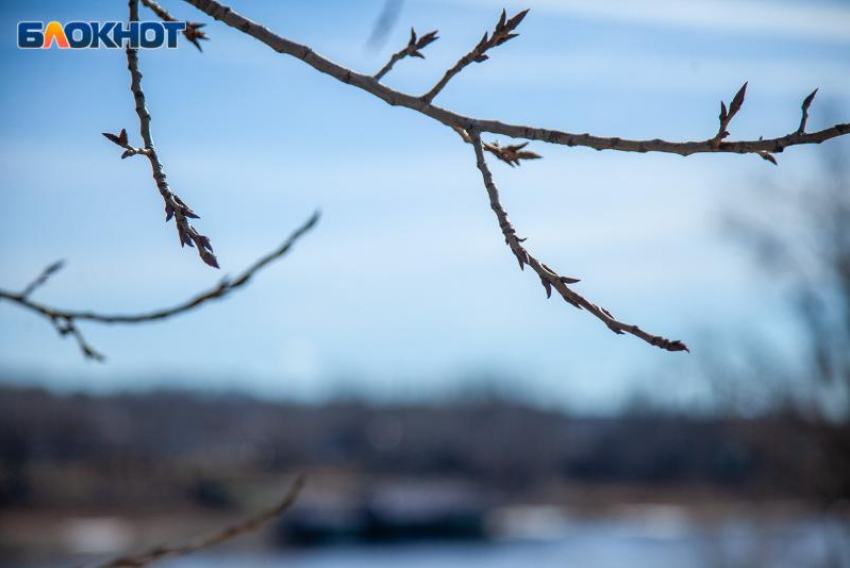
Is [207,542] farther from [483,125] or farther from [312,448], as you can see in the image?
[312,448]

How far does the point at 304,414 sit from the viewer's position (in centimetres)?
6519

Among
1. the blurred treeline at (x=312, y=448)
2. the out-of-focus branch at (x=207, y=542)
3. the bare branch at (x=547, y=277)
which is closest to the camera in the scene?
the bare branch at (x=547, y=277)

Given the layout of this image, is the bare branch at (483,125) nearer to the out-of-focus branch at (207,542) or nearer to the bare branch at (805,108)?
the bare branch at (805,108)

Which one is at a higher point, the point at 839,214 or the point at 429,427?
the point at 429,427

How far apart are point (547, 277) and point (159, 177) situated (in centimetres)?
58

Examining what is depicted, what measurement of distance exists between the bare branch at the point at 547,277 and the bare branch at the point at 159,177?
0.40 metres

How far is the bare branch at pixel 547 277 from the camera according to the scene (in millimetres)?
1299

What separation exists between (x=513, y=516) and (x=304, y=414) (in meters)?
24.9

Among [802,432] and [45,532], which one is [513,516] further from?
[802,432]

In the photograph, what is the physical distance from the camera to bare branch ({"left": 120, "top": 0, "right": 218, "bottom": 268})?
1473 mm

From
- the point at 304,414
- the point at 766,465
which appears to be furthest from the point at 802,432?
the point at 304,414

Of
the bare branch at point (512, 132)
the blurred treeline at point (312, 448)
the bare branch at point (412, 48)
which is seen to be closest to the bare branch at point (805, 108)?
the bare branch at point (512, 132)

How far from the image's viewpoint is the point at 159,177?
60.1 inches

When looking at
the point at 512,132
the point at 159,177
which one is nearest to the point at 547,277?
the point at 512,132
